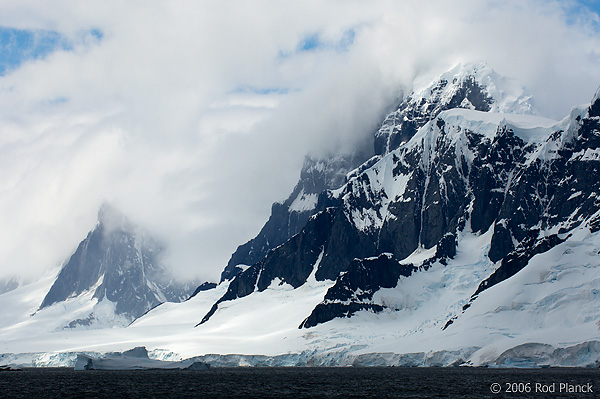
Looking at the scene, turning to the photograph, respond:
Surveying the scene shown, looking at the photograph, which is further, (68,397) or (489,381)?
(489,381)

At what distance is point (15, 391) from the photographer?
165750 millimetres

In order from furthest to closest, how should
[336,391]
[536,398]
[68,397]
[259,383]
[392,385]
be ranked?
[259,383]
[392,385]
[336,391]
[68,397]
[536,398]

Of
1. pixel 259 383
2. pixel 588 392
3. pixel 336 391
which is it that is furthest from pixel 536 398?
pixel 259 383

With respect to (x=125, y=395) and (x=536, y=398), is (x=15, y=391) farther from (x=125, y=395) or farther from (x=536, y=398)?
(x=536, y=398)

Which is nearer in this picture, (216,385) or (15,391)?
(15,391)

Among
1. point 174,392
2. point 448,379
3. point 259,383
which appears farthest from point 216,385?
point 448,379

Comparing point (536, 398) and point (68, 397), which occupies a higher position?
point (68, 397)

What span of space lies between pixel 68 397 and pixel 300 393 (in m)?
40.0

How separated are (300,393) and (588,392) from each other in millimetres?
49051

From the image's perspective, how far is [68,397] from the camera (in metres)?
150

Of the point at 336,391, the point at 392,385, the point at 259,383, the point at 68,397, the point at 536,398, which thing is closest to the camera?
the point at 536,398

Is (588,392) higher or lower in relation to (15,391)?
lower

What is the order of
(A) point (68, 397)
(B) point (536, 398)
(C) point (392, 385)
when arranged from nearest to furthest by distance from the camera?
(B) point (536, 398) < (A) point (68, 397) < (C) point (392, 385)

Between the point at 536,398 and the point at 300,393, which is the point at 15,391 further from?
the point at 536,398
